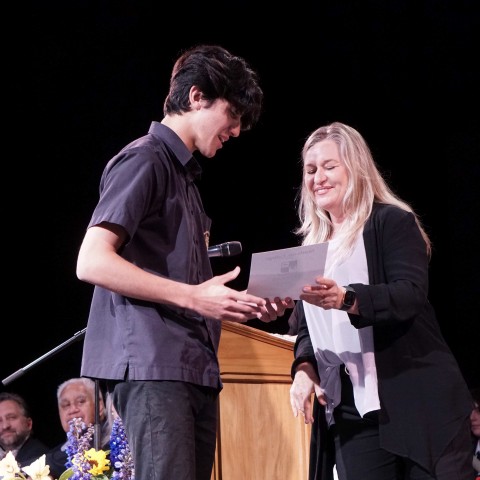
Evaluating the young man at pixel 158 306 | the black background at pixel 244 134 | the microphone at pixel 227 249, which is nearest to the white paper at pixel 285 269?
the young man at pixel 158 306

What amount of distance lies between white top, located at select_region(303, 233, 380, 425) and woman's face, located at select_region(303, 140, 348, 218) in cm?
13

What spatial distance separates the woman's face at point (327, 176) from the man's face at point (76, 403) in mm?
2942

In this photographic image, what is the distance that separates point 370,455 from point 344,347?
0.91 ft

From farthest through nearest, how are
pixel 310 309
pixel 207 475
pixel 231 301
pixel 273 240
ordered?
pixel 273 240 → pixel 310 309 → pixel 207 475 → pixel 231 301

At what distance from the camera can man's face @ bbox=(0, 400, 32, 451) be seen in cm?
511

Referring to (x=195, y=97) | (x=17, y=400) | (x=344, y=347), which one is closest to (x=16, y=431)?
(x=17, y=400)

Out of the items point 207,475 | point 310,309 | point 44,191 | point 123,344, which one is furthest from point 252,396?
point 44,191

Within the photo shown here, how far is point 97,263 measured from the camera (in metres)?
1.53

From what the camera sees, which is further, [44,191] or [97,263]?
[44,191]

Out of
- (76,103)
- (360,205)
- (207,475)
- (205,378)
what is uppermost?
(76,103)

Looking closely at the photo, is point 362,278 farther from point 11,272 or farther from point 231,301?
point 11,272

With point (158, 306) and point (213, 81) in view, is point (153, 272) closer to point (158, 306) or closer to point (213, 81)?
point (158, 306)

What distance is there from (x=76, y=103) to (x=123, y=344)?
406 centimetres

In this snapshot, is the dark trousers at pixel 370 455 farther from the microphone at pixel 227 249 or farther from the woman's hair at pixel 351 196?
the microphone at pixel 227 249
